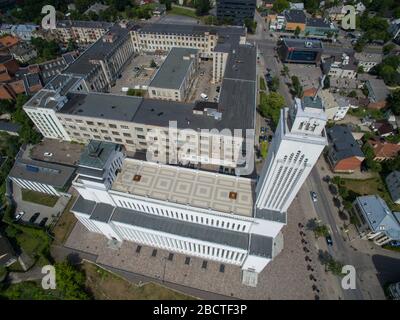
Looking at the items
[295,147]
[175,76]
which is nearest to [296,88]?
[175,76]

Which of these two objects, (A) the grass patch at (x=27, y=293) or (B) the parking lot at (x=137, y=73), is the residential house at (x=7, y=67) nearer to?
(B) the parking lot at (x=137, y=73)

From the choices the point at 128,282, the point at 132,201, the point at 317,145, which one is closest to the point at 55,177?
the point at 132,201

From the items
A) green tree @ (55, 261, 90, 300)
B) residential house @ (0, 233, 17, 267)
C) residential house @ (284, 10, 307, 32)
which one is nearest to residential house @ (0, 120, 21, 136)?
residential house @ (0, 233, 17, 267)

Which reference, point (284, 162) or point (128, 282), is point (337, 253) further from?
point (128, 282)

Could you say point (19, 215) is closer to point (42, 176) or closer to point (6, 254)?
point (42, 176)

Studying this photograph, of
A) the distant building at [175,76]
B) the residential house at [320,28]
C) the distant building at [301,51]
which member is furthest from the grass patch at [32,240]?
the residential house at [320,28]

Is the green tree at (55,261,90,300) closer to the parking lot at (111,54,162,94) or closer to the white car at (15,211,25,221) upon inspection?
the white car at (15,211,25,221)
